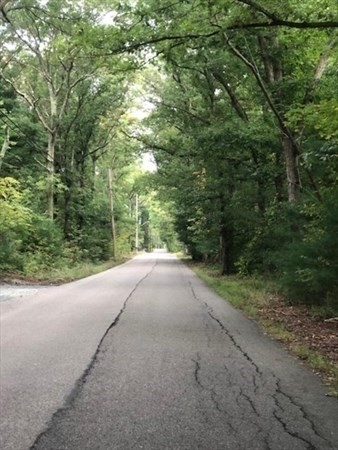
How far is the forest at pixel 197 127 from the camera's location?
9.16 m

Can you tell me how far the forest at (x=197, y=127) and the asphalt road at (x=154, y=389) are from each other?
12.3 feet

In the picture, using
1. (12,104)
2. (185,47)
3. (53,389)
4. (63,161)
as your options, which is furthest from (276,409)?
(63,161)

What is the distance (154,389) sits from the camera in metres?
5.23

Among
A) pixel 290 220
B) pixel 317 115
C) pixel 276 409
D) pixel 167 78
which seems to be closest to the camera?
pixel 276 409

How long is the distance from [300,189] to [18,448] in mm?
11755

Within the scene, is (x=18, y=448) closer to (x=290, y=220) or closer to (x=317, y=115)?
(x=317, y=115)

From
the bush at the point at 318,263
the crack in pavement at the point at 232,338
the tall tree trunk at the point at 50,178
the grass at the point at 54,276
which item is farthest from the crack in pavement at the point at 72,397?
the tall tree trunk at the point at 50,178

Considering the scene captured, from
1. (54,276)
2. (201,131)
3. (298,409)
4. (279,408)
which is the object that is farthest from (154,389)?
(54,276)

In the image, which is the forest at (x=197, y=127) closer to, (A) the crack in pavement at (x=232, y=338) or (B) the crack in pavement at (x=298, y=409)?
(A) the crack in pavement at (x=232, y=338)

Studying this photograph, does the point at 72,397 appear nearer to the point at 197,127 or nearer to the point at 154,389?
the point at 154,389

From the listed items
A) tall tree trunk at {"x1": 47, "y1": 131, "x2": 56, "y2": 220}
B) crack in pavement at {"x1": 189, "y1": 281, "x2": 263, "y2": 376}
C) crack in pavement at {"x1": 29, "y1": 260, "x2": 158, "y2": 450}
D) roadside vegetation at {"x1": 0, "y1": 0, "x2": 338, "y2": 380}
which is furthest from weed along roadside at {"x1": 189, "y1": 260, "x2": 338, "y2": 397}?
tall tree trunk at {"x1": 47, "y1": 131, "x2": 56, "y2": 220}

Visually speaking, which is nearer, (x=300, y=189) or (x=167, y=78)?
(x=300, y=189)

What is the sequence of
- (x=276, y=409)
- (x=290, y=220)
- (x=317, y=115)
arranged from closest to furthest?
1. (x=276, y=409)
2. (x=317, y=115)
3. (x=290, y=220)

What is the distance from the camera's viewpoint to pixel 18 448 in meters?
3.66
